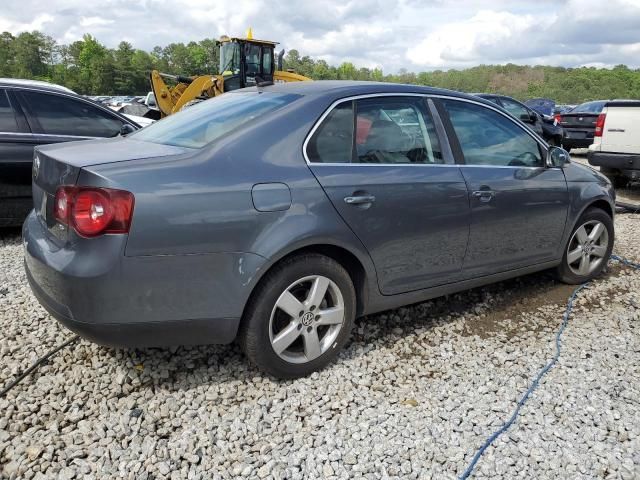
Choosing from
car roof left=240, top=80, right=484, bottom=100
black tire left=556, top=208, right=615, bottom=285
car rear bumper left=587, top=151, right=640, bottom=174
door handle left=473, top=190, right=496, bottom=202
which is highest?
car roof left=240, top=80, right=484, bottom=100

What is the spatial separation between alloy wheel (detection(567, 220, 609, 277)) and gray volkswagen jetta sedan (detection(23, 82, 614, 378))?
69 cm

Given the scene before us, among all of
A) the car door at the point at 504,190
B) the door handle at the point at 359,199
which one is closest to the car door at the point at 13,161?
the door handle at the point at 359,199

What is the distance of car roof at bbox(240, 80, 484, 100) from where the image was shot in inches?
124

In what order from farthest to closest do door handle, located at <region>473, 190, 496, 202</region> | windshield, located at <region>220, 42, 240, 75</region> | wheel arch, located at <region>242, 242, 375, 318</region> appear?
windshield, located at <region>220, 42, 240, 75</region>, door handle, located at <region>473, 190, 496, 202</region>, wheel arch, located at <region>242, 242, 375, 318</region>

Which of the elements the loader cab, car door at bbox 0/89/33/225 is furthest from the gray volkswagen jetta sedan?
the loader cab

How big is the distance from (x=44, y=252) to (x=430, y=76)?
456ft

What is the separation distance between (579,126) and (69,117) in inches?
529

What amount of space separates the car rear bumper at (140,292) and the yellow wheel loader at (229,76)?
12.8m

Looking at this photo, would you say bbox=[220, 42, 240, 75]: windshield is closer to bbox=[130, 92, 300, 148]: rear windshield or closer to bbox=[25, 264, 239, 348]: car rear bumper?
bbox=[130, 92, 300, 148]: rear windshield

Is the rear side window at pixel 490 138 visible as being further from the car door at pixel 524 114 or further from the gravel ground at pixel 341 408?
the car door at pixel 524 114

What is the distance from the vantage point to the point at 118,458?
2.37 metres

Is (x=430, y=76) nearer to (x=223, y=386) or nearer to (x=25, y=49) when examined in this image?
(x=25, y=49)

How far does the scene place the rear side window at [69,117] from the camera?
17.6 feet

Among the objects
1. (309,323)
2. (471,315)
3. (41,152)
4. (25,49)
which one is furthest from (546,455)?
(25,49)
